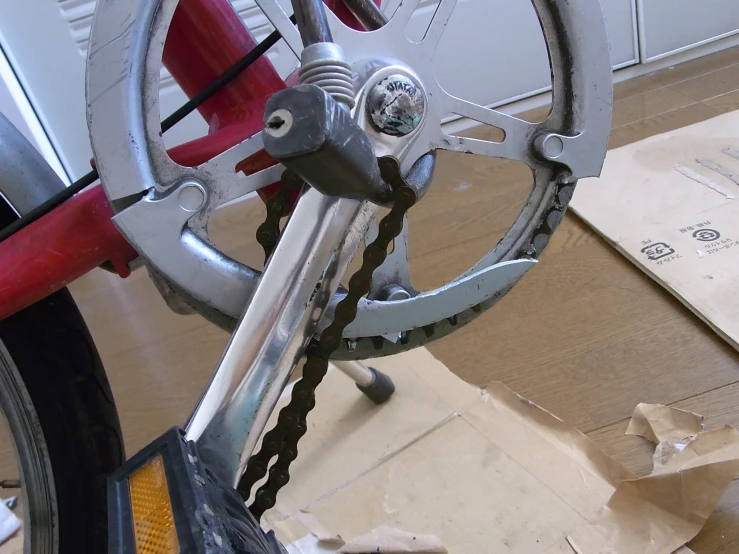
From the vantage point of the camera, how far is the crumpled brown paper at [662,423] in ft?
2.38

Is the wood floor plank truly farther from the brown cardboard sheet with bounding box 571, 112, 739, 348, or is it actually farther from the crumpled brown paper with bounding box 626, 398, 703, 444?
the crumpled brown paper with bounding box 626, 398, 703, 444

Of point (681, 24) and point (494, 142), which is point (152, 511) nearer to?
point (494, 142)

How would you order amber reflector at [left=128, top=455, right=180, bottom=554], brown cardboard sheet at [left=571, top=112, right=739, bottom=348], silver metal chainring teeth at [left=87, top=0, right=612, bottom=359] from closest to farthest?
amber reflector at [left=128, top=455, right=180, bottom=554], silver metal chainring teeth at [left=87, top=0, right=612, bottom=359], brown cardboard sheet at [left=571, top=112, right=739, bottom=348]

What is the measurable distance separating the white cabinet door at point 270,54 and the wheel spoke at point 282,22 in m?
0.80

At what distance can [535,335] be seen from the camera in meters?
0.90

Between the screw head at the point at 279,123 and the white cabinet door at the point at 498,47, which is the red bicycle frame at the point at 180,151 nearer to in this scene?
the screw head at the point at 279,123

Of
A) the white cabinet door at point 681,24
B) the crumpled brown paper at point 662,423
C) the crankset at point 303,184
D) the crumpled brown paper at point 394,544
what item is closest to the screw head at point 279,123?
the crankset at point 303,184

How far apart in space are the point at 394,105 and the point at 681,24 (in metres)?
1.41

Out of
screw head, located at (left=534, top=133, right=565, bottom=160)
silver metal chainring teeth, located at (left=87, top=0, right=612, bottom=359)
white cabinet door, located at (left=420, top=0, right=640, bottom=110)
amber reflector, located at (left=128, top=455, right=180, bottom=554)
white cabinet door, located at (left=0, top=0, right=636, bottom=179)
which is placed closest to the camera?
amber reflector, located at (left=128, top=455, right=180, bottom=554)

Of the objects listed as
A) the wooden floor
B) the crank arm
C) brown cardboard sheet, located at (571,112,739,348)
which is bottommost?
brown cardboard sheet, located at (571,112,739,348)

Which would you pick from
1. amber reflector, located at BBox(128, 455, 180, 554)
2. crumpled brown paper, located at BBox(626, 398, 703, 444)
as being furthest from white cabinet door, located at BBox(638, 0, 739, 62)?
amber reflector, located at BBox(128, 455, 180, 554)

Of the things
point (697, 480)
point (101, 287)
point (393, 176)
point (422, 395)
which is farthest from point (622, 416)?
point (101, 287)

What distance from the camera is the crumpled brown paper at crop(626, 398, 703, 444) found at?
73 centimetres

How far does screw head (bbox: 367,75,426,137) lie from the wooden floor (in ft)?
1.61
